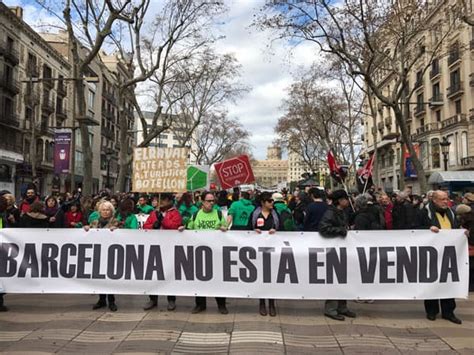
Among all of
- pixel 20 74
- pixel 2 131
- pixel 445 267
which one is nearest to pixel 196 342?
pixel 445 267

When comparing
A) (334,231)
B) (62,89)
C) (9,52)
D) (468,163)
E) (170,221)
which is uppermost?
(9,52)

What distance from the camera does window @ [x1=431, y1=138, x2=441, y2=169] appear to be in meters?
42.9

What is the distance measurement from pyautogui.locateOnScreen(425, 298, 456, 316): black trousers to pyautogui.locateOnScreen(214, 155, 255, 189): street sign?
27.4ft

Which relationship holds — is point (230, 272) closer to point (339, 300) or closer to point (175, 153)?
point (339, 300)

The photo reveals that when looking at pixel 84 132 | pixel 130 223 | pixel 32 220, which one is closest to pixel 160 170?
pixel 130 223

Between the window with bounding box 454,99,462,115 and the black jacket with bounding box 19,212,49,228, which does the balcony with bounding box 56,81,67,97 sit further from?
the black jacket with bounding box 19,212,49,228

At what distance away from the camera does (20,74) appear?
37906 mm

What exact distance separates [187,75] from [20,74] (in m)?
19.6

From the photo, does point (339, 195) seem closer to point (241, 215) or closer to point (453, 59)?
point (241, 215)

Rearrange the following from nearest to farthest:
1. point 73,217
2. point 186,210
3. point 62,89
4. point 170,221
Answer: point 170,221
point 186,210
point 73,217
point 62,89

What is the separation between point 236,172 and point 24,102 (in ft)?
103

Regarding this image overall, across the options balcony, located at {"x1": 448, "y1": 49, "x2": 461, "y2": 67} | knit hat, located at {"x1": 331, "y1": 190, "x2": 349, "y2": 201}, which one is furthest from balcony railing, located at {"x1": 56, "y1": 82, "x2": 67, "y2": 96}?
knit hat, located at {"x1": 331, "y1": 190, "x2": 349, "y2": 201}

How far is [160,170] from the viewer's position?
9516 mm

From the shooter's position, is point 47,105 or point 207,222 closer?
point 207,222
